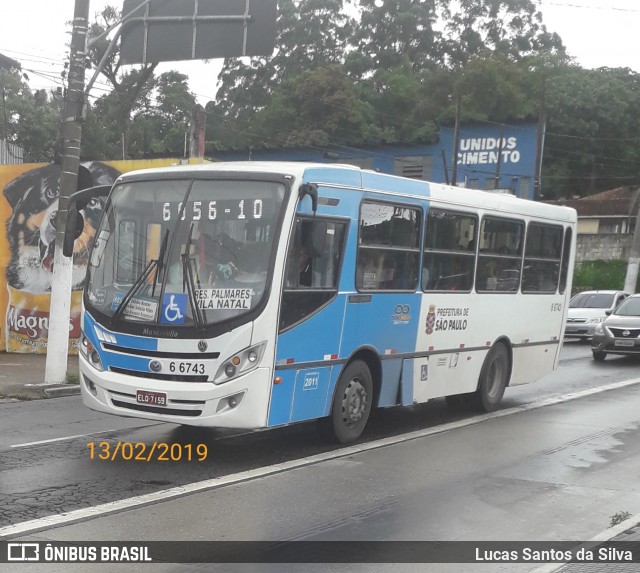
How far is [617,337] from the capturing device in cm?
2173

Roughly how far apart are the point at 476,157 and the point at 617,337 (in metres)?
32.2

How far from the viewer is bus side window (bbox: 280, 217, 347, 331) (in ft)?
29.7

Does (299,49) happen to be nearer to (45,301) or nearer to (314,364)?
(45,301)

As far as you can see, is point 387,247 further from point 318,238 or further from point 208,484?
point 208,484

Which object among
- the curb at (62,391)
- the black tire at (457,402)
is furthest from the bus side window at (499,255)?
the curb at (62,391)

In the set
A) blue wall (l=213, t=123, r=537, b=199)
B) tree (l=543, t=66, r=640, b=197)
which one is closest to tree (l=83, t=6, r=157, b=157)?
blue wall (l=213, t=123, r=537, b=199)

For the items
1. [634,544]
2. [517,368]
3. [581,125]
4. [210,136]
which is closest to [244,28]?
[517,368]

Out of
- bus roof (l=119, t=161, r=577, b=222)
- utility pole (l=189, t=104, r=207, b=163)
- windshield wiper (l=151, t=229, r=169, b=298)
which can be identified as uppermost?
utility pole (l=189, t=104, r=207, b=163)

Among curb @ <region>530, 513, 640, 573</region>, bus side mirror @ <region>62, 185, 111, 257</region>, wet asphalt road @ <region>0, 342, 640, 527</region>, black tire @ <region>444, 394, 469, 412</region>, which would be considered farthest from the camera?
black tire @ <region>444, 394, 469, 412</region>

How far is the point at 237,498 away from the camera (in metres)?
7.72

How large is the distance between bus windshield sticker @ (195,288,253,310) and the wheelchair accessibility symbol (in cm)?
15

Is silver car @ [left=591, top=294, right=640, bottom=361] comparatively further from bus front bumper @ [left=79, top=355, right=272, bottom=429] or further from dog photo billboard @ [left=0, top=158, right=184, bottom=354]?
bus front bumper @ [left=79, top=355, right=272, bottom=429]

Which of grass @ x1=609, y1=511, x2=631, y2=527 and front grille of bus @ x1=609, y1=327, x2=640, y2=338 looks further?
front grille of bus @ x1=609, y1=327, x2=640, y2=338
